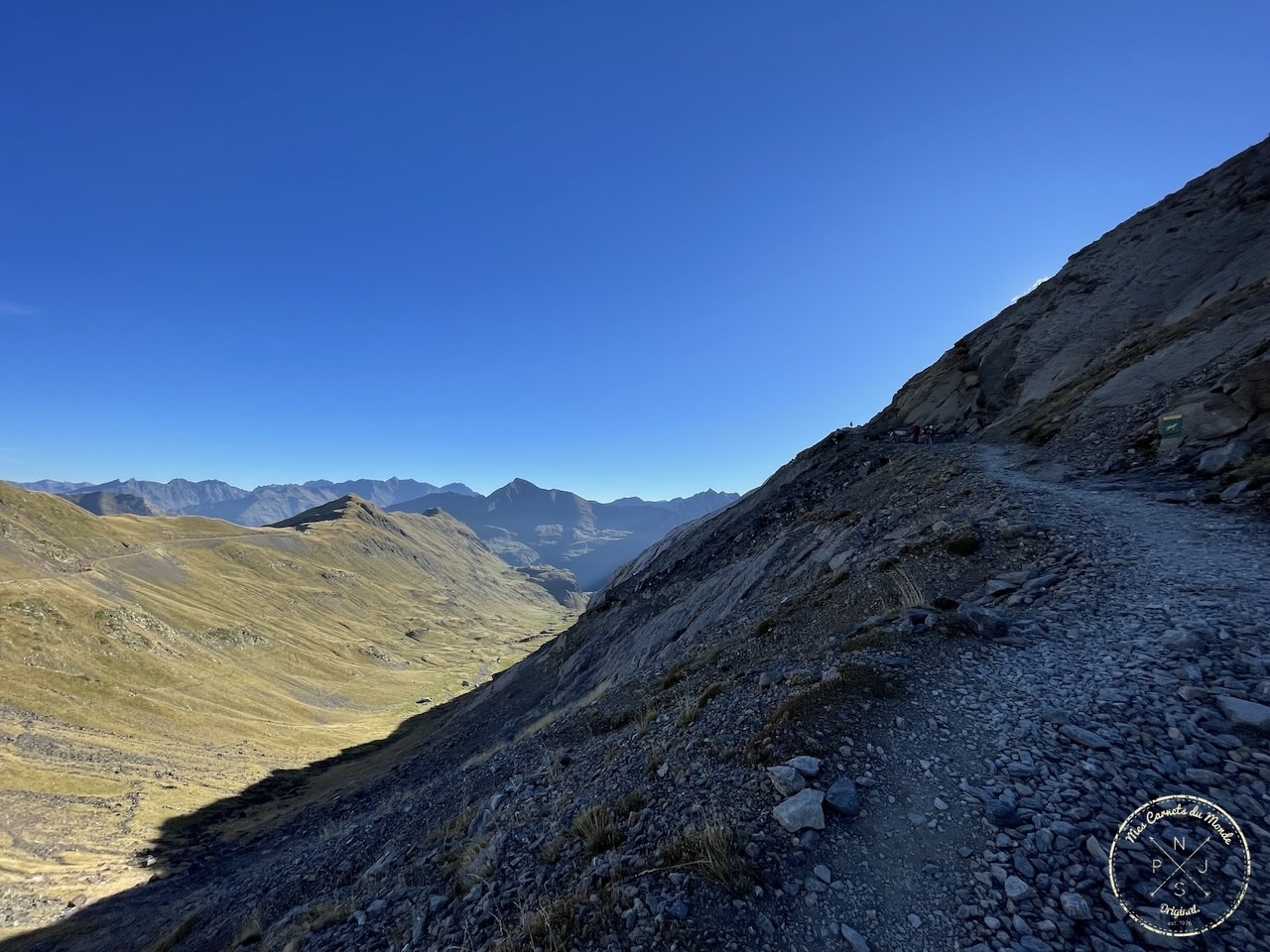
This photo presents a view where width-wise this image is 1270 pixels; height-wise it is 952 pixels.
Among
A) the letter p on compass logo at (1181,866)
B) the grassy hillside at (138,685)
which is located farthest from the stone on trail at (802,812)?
the grassy hillside at (138,685)

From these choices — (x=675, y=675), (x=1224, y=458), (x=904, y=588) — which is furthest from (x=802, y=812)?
(x=1224, y=458)

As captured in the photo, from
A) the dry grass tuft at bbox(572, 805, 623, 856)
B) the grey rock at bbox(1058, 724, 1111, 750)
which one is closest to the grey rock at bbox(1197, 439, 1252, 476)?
the grey rock at bbox(1058, 724, 1111, 750)

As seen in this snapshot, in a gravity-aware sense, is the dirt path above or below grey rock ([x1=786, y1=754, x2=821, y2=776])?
below

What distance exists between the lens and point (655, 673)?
26.5m

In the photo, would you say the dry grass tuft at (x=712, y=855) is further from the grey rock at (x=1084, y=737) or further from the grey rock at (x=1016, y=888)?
the grey rock at (x=1084, y=737)

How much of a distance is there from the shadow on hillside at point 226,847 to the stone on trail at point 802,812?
24.0 metres

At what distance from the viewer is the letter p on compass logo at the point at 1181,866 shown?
17.4 feet

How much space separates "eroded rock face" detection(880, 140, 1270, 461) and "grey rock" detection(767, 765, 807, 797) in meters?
24.0

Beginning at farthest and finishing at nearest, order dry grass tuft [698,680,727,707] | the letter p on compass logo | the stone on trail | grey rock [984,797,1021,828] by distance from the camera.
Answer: dry grass tuft [698,680,727,707] < the stone on trail < grey rock [984,797,1021,828] < the letter p on compass logo

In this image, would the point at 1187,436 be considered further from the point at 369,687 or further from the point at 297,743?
the point at 369,687

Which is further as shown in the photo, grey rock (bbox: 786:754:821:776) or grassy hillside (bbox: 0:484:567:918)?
grassy hillside (bbox: 0:484:567:918)

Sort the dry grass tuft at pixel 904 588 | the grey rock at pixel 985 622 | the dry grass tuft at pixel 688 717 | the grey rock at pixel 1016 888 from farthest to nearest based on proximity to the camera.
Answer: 1. the dry grass tuft at pixel 904 588
2. the dry grass tuft at pixel 688 717
3. the grey rock at pixel 985 622
4. the grey rock at pixel 1016 888

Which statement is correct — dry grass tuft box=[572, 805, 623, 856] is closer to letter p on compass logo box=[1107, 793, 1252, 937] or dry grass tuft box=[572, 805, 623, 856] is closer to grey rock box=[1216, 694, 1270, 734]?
letter p on compass logo box=[1107, 793, 1252, 937]

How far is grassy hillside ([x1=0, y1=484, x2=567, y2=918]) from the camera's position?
2160 inches
